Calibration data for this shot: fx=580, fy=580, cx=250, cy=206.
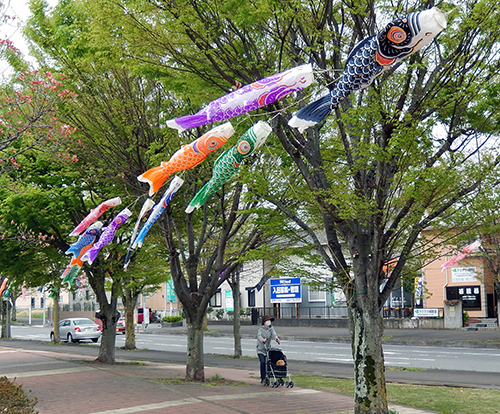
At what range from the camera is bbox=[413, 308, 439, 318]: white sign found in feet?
126

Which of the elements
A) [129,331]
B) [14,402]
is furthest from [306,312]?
[14,402]

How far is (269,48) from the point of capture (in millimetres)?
10914

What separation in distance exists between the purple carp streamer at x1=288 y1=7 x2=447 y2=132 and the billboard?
38600 mm

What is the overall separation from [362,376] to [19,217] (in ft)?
33.5

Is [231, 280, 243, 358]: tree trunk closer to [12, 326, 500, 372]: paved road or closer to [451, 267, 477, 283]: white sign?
[12, 326, 500, 372]: paved road

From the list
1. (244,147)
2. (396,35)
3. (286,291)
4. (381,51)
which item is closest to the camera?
(396,35)

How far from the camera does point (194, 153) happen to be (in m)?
8.35

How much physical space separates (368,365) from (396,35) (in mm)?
4975

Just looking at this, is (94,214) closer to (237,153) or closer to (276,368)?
(237,153)

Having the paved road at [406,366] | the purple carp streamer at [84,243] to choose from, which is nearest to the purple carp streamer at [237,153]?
the purple carp streamer at [84,243]

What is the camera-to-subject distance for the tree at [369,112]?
8.37m

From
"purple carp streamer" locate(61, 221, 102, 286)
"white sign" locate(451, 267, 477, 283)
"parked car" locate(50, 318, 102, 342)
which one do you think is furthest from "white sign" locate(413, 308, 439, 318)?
"purple carp streamer" locate(61, 221, 102, 286)

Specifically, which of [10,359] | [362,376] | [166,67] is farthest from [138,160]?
[10,359]

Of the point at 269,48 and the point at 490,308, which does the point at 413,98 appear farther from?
the point at 490,308
